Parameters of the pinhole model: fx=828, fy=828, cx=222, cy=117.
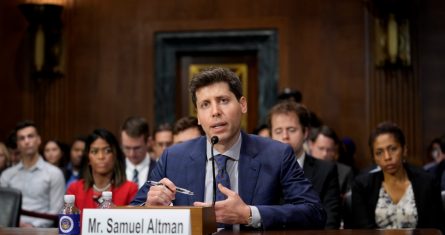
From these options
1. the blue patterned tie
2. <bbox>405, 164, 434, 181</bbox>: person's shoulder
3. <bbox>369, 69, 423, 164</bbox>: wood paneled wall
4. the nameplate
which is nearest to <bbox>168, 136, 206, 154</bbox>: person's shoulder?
the blue patterned tie

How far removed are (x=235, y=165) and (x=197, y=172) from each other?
164 mm

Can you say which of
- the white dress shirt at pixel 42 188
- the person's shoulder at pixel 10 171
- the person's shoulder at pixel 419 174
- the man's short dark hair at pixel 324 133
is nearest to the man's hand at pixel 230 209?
the person's shoulder at pixel 419 174

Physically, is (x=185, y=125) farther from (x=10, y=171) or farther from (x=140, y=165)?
(x=10, y=171)

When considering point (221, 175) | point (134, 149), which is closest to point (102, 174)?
point (134, 149)

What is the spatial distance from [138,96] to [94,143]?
4.12m

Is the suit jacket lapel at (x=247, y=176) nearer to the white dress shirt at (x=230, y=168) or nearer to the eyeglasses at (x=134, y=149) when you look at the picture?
the white dress shirt at (x=230, y=168)

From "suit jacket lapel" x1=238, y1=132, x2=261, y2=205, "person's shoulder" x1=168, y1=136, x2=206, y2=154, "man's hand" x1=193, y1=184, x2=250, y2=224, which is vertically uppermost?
"person's shoulder" x1=168, y1=136, x2=206, y2=154

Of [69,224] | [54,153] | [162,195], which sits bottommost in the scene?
[69,224]

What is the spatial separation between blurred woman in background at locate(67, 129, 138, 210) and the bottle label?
2.17 metres

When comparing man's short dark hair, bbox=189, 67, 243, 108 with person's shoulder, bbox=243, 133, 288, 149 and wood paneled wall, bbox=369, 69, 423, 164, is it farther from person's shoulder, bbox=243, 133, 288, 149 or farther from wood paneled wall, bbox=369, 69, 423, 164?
wood paneled wall, bbox=369, 69, 423, 164

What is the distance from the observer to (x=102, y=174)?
5.42m

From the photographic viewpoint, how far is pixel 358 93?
9.12m

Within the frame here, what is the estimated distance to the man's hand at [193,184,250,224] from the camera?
122 inches

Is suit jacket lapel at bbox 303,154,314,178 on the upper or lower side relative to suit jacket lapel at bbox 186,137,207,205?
upper
